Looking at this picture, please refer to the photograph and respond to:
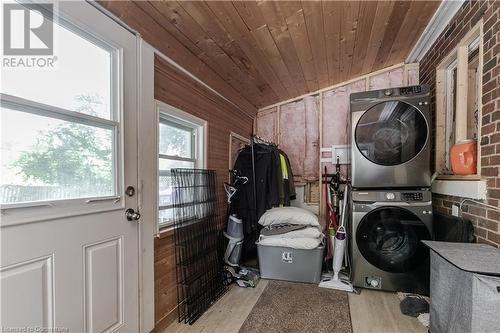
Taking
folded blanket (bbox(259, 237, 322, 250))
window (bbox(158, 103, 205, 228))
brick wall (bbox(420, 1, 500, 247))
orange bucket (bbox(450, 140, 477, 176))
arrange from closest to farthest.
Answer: brick wall (bbox(420, 1, 500, 247)), orange bucket (bbox(450, 140, 477, 176)), window (bbox(158, 103, 205, 228)), folded blanket (bbox(259, 237, 322, 250))

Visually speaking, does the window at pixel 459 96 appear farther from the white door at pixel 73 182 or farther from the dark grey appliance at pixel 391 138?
the white door at pixel 73 182

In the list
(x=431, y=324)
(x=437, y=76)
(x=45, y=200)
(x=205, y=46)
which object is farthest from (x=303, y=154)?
(x=45, y=200)

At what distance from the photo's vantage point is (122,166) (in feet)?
5.02

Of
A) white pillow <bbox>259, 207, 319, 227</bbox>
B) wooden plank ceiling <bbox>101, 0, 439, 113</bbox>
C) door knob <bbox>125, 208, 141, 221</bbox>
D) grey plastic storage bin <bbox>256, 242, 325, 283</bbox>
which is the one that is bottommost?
grey plastic storage bin <bbox>256, 242, 325, 283</bbox>

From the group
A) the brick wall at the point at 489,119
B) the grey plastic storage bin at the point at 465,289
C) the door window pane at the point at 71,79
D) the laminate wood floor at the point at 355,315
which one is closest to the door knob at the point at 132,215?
the door window pane at the point at 71,79

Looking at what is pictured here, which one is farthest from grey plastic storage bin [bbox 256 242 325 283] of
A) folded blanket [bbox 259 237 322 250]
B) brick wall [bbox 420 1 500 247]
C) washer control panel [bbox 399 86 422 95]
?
washer control panel [bbox 399 86 422 95]

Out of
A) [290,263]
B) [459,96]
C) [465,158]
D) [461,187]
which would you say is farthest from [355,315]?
[459,96]

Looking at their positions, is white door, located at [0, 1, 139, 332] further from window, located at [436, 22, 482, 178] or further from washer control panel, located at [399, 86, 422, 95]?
window, located at [436, 22, 482, 178]

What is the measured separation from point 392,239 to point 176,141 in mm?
2194

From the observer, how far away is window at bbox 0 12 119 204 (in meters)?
1.05

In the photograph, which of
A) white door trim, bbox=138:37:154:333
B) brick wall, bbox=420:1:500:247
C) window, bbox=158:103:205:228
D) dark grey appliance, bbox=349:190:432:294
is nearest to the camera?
brick wall, bbox=420:1:500:247

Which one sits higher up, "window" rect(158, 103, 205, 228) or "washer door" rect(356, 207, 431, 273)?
"window" rect(158, 103, 205, 228)

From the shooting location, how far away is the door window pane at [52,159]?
104 centimetres

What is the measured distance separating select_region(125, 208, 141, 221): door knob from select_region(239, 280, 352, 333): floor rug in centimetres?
113
